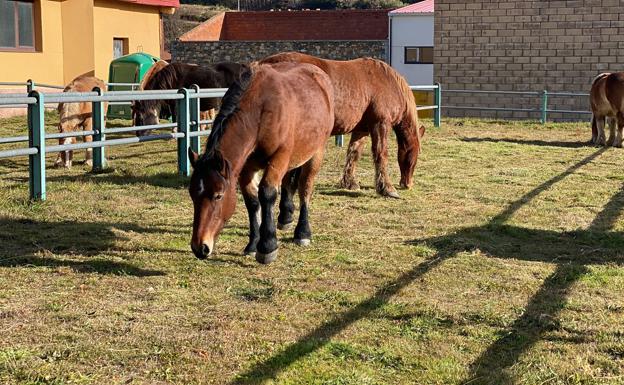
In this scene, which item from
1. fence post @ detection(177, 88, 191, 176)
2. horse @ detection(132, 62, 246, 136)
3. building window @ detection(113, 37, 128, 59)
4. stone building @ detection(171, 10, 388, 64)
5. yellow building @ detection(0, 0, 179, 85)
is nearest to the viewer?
fence post @ detection(177, 88, 191, 176)

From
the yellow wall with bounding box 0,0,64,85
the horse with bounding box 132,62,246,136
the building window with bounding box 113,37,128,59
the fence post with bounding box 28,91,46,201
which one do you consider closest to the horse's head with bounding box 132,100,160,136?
the horse with bounding box 132,62,246,136

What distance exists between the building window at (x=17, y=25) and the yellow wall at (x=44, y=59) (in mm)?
265

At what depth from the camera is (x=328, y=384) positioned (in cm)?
354

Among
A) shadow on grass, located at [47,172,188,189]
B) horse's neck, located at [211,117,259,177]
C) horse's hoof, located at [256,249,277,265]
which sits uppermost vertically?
horse's neck, located at [211,117,259,177]

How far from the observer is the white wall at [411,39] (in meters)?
37.9

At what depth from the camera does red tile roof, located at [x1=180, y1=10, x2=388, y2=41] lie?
139 ft

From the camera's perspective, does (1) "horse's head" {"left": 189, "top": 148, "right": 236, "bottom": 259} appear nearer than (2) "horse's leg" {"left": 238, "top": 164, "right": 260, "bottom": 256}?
Yes

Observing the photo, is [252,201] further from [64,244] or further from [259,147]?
[64,244]

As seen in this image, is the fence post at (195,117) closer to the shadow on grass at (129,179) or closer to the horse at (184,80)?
the shadow on grass at (129,179)

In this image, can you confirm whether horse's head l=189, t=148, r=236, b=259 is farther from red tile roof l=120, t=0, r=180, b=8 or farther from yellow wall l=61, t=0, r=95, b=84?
red tile roof l=120, t=0, r=180, b=8

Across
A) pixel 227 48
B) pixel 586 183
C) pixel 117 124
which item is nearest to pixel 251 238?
pixel 586 183

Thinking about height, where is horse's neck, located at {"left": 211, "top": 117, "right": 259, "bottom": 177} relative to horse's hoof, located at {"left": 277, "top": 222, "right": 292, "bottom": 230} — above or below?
above

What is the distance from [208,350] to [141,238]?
2.71 m

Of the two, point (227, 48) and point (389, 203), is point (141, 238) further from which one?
point (227, 48)
